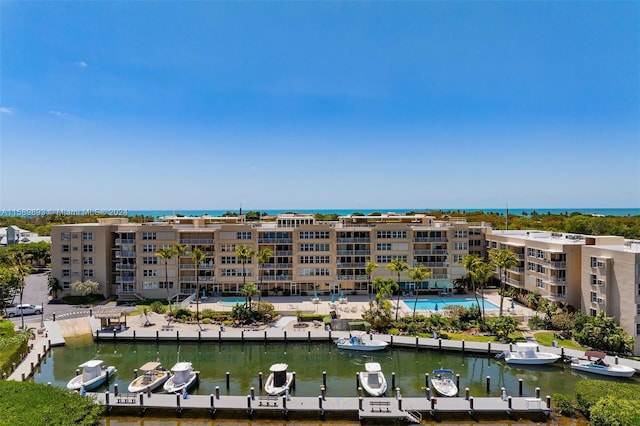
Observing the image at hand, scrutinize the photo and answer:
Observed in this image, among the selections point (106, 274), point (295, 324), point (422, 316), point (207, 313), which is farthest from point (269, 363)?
point (106, 274)

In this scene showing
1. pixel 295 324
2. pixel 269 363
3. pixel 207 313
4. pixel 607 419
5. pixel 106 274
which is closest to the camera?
pixel 607 419

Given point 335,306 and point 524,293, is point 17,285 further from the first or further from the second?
point 524,293

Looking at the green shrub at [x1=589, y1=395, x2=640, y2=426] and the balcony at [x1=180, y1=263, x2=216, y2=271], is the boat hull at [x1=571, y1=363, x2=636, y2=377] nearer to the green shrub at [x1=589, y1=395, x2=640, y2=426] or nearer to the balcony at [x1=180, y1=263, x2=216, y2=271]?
the green shrub at [x1=589, y1=395, x2=640, y2=426]

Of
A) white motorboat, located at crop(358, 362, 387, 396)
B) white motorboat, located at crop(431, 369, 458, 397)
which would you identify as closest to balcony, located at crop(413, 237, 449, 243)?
white motorboat, located at crop(431, 369, 458, 397)

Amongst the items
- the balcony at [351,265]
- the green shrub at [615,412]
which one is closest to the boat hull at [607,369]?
the green shrub at [615,412]

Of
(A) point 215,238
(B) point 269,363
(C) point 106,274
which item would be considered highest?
(A) point 215,238
